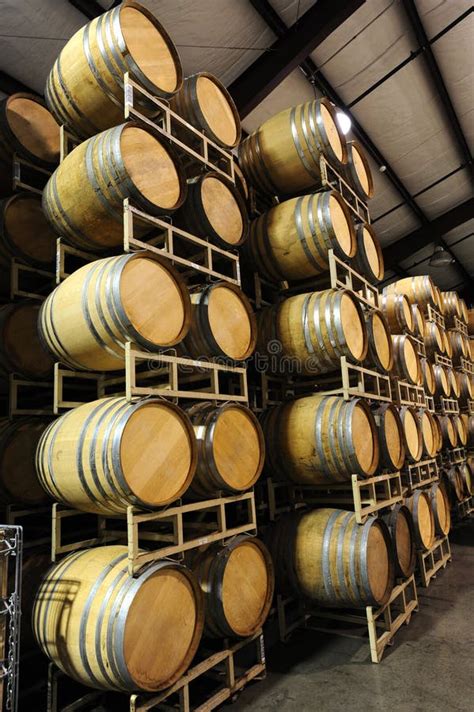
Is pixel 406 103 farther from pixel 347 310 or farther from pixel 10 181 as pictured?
pixel 10 181

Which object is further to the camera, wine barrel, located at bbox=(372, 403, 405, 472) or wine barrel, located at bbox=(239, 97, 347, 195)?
wine barrel, located at bbox=(372, 403, 405, 472)

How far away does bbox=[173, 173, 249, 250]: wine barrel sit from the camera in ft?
12.5

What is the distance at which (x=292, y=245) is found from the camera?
15.1 ft

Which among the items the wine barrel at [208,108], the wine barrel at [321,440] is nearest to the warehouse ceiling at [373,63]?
the wine barrel at [208,108]

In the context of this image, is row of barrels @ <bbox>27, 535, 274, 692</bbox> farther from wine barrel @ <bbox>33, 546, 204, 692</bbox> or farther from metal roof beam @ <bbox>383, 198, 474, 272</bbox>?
metal roof beam @ <bbox>383, 198, 474, 272</bbox>

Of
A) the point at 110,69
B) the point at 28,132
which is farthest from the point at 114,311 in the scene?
the point at 28,132

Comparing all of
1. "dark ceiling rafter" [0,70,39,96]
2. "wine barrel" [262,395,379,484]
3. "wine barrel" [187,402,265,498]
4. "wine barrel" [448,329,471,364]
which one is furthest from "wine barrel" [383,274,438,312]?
"dark ceiling rafter" [0,70,39,96]

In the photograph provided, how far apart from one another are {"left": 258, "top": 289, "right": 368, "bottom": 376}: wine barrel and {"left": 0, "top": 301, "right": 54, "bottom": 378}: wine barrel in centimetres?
194

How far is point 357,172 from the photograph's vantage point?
557cm

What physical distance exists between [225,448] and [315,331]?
146 centimetres

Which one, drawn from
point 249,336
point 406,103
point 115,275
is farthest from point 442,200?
point 115,275

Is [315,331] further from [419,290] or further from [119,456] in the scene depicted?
[419,290]

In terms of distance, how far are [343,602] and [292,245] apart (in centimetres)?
311

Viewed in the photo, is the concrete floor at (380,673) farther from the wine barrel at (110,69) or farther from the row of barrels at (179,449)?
the wine barrel at (110,69)
